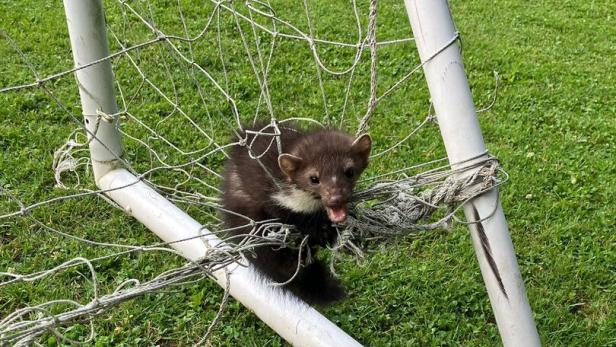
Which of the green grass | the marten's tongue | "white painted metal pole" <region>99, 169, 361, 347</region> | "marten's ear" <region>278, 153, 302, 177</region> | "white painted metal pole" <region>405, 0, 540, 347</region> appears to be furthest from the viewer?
the green grass

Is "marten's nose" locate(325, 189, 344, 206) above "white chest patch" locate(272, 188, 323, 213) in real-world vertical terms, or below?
above

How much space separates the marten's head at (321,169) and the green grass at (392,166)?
0.27 metres

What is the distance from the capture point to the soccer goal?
6.46ft

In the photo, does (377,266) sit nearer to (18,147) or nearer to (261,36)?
(18,147)

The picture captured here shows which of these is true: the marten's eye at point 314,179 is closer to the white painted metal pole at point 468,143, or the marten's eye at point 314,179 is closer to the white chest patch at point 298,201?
the white chest patch at point 298,201

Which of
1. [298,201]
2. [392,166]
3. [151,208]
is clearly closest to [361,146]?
[298,201]

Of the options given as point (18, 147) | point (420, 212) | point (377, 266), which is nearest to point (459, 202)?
point (420, 212)

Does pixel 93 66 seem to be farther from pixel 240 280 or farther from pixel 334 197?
pixel 334 197

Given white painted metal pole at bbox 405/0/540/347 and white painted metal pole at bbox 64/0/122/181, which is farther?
white painted metal pole at bbox 64/0/122/181

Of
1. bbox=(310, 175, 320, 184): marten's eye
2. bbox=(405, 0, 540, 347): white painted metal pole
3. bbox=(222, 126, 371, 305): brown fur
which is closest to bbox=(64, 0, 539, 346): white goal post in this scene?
bbox=(405, 0, 540, 347): white painted metal pole

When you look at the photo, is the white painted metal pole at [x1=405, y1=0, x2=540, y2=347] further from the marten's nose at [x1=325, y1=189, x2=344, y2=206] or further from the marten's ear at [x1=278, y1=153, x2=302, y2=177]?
the marten's ear at [x1=278, y1=153, x2=302, y2=177]

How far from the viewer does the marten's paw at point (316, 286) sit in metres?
2.74

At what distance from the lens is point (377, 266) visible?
3.33 metres

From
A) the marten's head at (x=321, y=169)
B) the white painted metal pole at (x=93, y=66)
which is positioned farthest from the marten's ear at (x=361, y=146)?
the white painted metal pole at (x=93, y=66)
